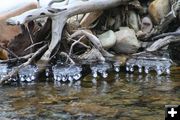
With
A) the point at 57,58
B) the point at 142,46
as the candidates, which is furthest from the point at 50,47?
the point at 142,46

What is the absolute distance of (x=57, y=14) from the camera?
236 inches

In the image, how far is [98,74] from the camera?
18.4 feet

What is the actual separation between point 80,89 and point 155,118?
4.50 feet

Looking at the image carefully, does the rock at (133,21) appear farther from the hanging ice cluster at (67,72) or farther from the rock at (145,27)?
the hanging ice cluster at (67,72)

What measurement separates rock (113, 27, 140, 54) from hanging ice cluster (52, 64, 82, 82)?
1.23 metres

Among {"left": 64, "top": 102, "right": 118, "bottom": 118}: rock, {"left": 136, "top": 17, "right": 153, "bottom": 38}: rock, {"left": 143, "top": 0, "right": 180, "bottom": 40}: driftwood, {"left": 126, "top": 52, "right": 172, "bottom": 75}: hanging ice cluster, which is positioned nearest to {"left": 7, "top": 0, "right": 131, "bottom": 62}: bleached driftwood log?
{"left": 136, "top": 17, "right": 153, "bottom": 38}: rock

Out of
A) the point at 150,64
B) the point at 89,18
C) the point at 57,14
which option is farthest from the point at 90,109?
the point at 89,18

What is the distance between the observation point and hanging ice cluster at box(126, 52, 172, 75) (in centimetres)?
567

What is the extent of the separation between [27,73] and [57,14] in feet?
3.38

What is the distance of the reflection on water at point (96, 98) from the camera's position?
3.91 metres

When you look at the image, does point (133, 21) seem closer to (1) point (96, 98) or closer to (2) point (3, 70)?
A: (2) point (3, 70)

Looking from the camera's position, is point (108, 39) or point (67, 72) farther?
point (108, 39)

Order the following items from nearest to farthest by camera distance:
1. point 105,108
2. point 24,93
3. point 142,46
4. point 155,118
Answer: point 155,118 < point 105,108 < point 24,93 < point 142,46

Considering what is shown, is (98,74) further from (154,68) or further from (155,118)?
(155,118)
